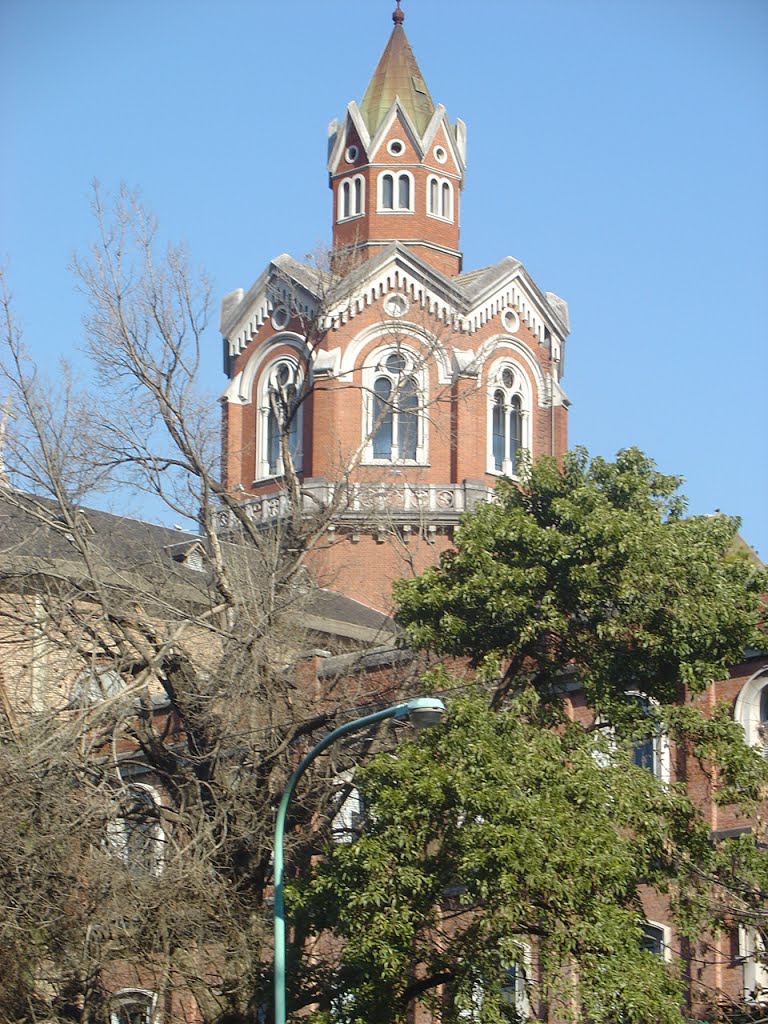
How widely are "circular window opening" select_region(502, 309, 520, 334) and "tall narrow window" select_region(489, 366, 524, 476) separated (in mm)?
1081

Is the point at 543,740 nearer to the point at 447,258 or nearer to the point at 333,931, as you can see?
the point at 333,931

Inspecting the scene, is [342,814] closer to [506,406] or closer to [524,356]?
[506,406]

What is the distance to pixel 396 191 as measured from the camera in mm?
50688

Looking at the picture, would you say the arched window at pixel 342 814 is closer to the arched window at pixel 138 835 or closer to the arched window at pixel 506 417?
the arched window at pixel 138 835

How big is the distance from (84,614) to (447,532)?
19.2 metres

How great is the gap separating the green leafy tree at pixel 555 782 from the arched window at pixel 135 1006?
9.73 feet

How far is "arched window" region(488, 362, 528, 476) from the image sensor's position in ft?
154

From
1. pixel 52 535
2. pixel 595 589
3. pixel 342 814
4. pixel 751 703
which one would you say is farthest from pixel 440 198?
pixel 595 589

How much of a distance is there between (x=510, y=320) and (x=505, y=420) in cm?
285

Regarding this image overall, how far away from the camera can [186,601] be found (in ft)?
95.9

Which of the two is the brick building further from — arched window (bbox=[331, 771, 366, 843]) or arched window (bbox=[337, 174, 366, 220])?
arched window (bbox=[331, 771, 366, 843])

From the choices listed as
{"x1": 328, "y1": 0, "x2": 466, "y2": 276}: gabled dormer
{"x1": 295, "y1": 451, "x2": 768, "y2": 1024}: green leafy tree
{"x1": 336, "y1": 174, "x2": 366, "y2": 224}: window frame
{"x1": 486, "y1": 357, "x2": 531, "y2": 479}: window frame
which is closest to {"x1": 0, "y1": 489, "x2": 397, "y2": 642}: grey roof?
{"x1": 295, "y1": 451, "x2": 768, "y2": 1024}: green leafy tree

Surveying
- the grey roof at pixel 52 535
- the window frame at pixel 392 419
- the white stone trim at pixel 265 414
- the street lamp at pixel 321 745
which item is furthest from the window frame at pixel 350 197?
the street lamp at pixel 321 745

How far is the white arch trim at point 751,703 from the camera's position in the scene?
93.9 feet
